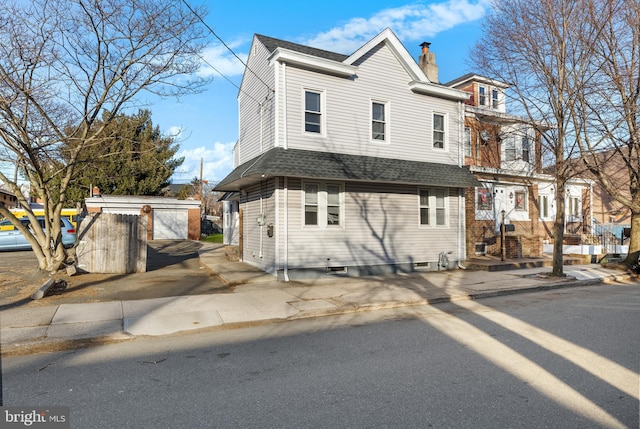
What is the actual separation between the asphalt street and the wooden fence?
6.74 metres

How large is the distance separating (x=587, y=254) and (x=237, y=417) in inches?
808

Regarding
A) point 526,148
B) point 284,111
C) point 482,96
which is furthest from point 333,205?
point 482,96

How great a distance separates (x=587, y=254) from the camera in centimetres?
1950

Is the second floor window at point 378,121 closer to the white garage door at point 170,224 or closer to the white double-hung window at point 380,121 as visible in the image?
the white double-hung window at point 380,121

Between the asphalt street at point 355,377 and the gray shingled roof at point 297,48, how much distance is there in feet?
32.0

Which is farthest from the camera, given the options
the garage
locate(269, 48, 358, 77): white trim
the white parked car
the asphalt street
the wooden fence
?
the garage

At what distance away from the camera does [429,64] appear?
19.0m

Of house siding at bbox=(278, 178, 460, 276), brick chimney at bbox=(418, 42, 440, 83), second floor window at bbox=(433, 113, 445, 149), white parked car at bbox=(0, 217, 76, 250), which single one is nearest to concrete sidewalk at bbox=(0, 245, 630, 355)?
house siding at bbox=(278, 178, 460, 276)

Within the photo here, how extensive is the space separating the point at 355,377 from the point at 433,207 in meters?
11.6

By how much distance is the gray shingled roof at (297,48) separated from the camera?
46.1 ft

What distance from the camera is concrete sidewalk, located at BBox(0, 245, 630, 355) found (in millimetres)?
6867

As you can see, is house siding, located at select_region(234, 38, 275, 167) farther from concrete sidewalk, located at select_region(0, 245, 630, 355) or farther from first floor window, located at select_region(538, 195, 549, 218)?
first floor window, located at select_region(538, 195, 549, 218)

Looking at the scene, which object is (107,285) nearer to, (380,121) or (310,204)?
(310,204)

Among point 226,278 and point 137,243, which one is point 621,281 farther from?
point 137,243
